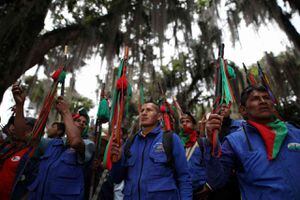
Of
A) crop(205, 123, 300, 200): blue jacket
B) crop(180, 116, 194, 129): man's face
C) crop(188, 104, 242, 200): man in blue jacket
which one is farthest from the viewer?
crop(180, 116, 194, 129): man's face

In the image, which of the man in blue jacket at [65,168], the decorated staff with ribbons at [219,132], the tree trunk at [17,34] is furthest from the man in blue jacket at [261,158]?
the tree trunk at [17,34]

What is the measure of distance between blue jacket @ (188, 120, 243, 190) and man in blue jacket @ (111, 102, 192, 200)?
712 mm

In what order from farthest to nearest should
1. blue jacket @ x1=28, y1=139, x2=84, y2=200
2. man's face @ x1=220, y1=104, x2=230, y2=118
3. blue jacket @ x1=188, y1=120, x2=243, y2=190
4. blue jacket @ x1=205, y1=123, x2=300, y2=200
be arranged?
1. blue jacket @ x1=188, y1=120, x2=243, y2=190
2. blue jacket @ x1=28, y1=139, x2=84, y2=200
3. man's face @ x1=220, y1=104, x2=230, y2=118
4. blue jacket @ x1=205, y1=123, x2=300, y2=200

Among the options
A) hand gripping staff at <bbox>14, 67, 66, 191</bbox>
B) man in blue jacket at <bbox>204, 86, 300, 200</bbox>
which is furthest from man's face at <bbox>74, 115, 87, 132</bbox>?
man in blue jacket at <bbox>204, 86, 300, 200</bbox>

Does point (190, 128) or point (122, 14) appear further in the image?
point (122, 14)

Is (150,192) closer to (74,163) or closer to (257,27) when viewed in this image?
(74,163)

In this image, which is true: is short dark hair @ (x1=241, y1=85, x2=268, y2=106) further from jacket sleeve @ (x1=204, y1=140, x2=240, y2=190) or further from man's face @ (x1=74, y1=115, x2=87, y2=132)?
man's face @ (x1=74, y1=115, x2=87, y2=132)

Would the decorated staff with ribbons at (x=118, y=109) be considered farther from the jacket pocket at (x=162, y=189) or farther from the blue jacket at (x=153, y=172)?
the jacket pocket at (x=162, y=189)

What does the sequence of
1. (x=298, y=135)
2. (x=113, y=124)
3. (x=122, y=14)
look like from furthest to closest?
(x=122, y=14) < (x=113, y=124) < (x=298, y=135)

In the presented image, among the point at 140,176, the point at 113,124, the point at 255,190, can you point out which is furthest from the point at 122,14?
the point at 255,190

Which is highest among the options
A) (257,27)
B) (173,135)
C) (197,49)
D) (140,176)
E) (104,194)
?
(197,49)

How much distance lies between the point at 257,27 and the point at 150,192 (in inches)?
264

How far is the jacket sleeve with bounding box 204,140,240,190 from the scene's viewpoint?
1.49 m

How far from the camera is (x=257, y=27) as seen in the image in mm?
6879
